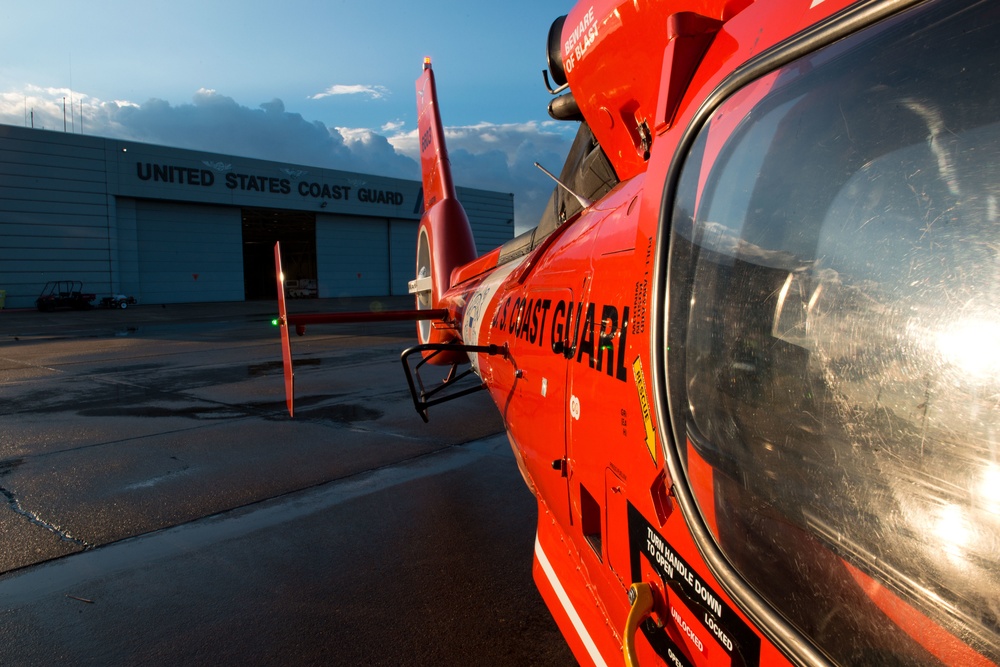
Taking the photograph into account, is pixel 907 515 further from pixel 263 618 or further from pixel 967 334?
pixel 263 618

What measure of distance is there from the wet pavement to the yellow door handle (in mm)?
1428

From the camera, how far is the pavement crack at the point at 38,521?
12.8 feet

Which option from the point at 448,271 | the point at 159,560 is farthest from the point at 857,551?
the point at 448,271

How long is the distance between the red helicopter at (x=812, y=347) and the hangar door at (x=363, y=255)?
4335cm

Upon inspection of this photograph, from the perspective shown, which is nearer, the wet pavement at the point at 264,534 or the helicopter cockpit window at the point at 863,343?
the helicopter cockpit window at the point at 863,343

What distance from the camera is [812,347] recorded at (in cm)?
93

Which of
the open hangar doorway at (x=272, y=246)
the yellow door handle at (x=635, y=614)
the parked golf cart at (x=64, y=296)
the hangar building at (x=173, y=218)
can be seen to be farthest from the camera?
the open hangar doorway at (x=272, y=246)

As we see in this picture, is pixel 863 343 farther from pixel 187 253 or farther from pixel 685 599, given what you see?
pixel 187 253

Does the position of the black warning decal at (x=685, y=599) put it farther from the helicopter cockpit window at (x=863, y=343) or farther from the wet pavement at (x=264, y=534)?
the wet pavement at (x=264, y=534)

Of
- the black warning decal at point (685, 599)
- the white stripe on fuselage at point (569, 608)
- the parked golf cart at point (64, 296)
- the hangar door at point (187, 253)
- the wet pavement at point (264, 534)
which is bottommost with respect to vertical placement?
the wet pavement at point (264, 534)

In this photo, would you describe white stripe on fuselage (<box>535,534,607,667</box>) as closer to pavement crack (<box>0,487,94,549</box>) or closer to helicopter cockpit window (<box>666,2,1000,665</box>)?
helicopter cockpit window (<box>666,2,1000,665</box>)

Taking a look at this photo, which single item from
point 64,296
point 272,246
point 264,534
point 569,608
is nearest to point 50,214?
point 64,296

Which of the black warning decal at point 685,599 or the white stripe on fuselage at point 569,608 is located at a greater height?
the black warning decal at point 685,599

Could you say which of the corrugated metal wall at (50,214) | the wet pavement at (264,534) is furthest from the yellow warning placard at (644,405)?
the corrugated metal wall at (50,214)
